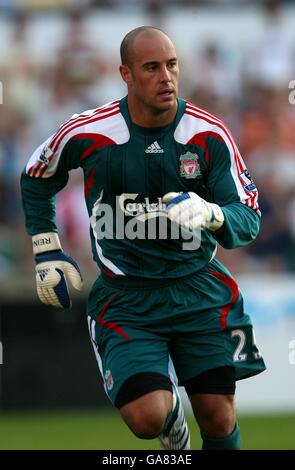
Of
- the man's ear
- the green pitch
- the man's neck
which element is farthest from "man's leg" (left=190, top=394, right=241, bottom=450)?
the green pitch

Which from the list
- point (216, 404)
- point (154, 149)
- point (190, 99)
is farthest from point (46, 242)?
point (190, 99)

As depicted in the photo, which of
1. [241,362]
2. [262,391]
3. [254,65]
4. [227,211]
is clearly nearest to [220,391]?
[241,362]

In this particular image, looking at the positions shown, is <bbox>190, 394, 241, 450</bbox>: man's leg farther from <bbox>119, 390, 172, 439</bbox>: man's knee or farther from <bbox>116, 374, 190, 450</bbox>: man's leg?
<bbox>119, 390, 172, 439</bbox>: man's knee

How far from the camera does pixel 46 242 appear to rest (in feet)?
22.5

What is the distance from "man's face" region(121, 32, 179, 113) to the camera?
6211mm

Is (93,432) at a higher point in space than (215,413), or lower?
lower

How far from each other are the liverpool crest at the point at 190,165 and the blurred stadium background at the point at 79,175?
4.02 meters

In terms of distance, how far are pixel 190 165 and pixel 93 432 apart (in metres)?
5.02

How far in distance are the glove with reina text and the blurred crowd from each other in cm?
532

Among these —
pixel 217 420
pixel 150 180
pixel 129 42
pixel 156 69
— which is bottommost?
pixel 217 420

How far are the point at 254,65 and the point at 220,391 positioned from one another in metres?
9.02

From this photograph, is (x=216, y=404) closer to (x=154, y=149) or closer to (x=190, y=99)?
(x=154, y=149)

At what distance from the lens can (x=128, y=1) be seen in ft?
49.5

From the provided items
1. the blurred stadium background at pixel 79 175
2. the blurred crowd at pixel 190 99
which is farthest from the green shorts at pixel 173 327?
the blurred crowd at pixel 190 99
